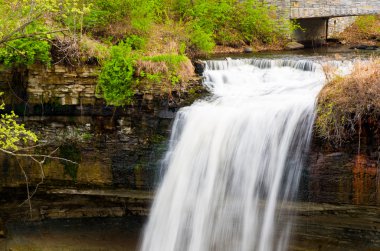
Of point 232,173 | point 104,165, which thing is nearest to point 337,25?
point 232,173

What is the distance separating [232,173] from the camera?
8.44 m

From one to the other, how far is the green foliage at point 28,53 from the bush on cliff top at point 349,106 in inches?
199

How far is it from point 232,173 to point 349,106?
2149mm

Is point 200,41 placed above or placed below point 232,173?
above

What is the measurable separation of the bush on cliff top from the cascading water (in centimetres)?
30

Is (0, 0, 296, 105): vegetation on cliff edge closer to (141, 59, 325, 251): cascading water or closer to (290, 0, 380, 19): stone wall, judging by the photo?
(290, 0, 380, 19): stone wall

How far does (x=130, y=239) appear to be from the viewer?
9.86m

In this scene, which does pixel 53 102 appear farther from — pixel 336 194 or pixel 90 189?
pixel 336 194

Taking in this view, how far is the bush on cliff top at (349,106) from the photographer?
7723 millimetres

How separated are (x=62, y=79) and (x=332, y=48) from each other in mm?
9472

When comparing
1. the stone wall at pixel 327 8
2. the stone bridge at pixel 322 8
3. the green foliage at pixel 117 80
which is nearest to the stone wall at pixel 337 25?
the stone bridge at pixel 322 8

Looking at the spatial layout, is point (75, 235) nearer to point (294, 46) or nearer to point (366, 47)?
point (294, 46)

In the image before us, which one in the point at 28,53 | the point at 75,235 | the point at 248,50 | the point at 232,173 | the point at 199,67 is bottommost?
the point at 75,235

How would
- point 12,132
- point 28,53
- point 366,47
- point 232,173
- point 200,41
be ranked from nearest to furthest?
point 12,132, point 232,173, point 28,53, point 200,41, point 366,47
